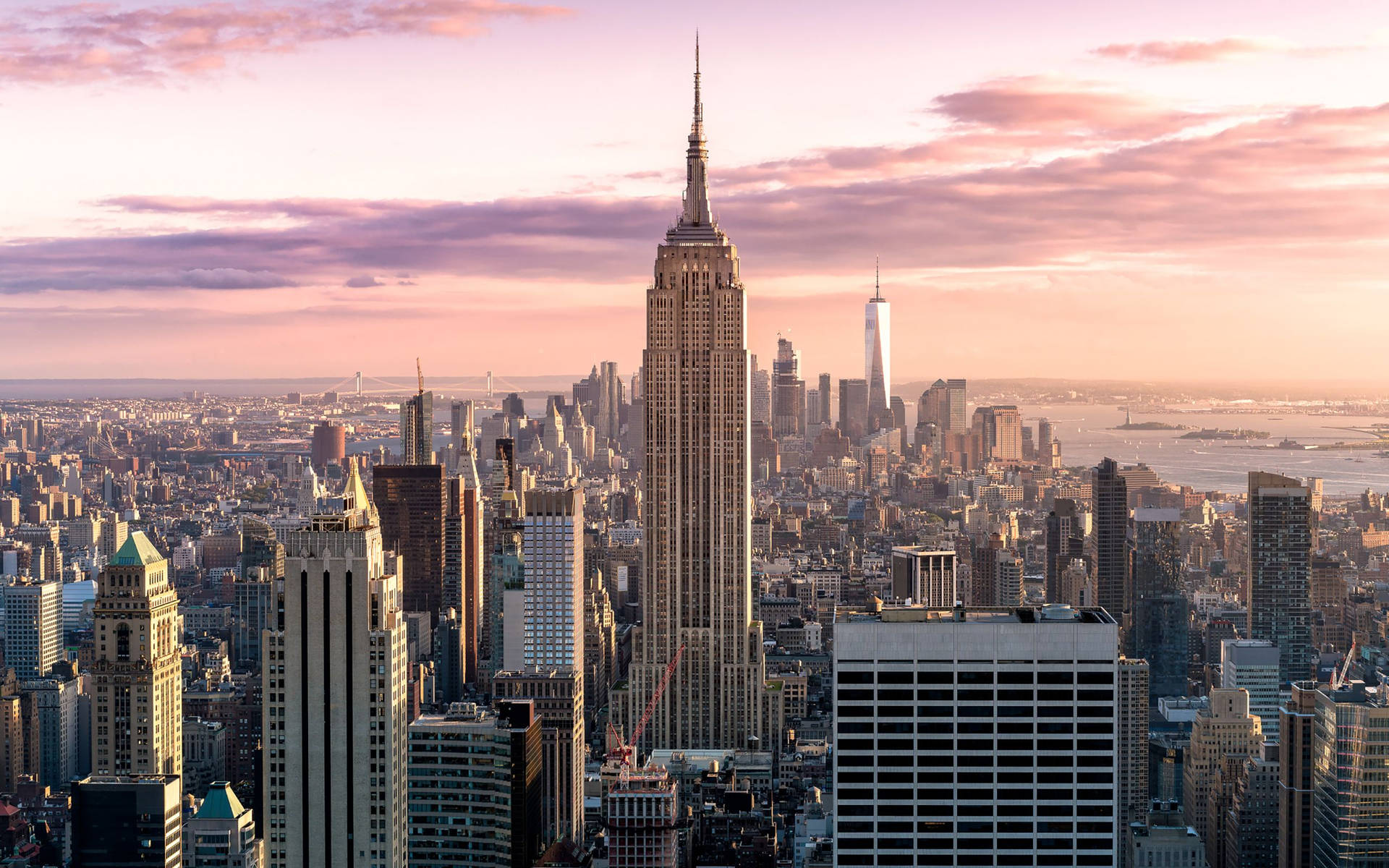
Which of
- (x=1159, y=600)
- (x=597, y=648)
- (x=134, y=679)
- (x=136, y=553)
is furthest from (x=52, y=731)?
(x=1159, y=600)

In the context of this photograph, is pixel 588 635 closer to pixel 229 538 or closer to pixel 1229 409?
pixel 229 538

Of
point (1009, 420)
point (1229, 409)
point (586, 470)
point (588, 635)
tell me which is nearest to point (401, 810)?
point (1229, 409)

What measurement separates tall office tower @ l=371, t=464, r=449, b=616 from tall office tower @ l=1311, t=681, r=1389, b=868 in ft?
74.0

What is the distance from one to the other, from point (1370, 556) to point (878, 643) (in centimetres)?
2044

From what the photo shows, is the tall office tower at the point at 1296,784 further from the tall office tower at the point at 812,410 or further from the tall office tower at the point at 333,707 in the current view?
the tall office tower at the point at 812,410

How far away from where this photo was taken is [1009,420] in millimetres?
35781

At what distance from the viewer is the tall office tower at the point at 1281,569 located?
1298 inches

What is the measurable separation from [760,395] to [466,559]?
9.31 metres

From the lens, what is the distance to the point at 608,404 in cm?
4591

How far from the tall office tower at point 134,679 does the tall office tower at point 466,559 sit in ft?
36.0

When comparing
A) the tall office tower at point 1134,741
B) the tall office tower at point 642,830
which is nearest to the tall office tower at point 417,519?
the tall office tower at point 642,830

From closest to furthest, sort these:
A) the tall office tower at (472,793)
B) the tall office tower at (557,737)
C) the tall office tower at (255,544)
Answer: the tall office tower at (472,793), the tall office tower at (557,737), the tall office tower at (255,544)

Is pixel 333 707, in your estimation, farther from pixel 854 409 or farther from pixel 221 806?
pixel 854 409

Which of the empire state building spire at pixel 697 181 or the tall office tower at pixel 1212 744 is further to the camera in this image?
the empire state building spire at pixel 697 181
